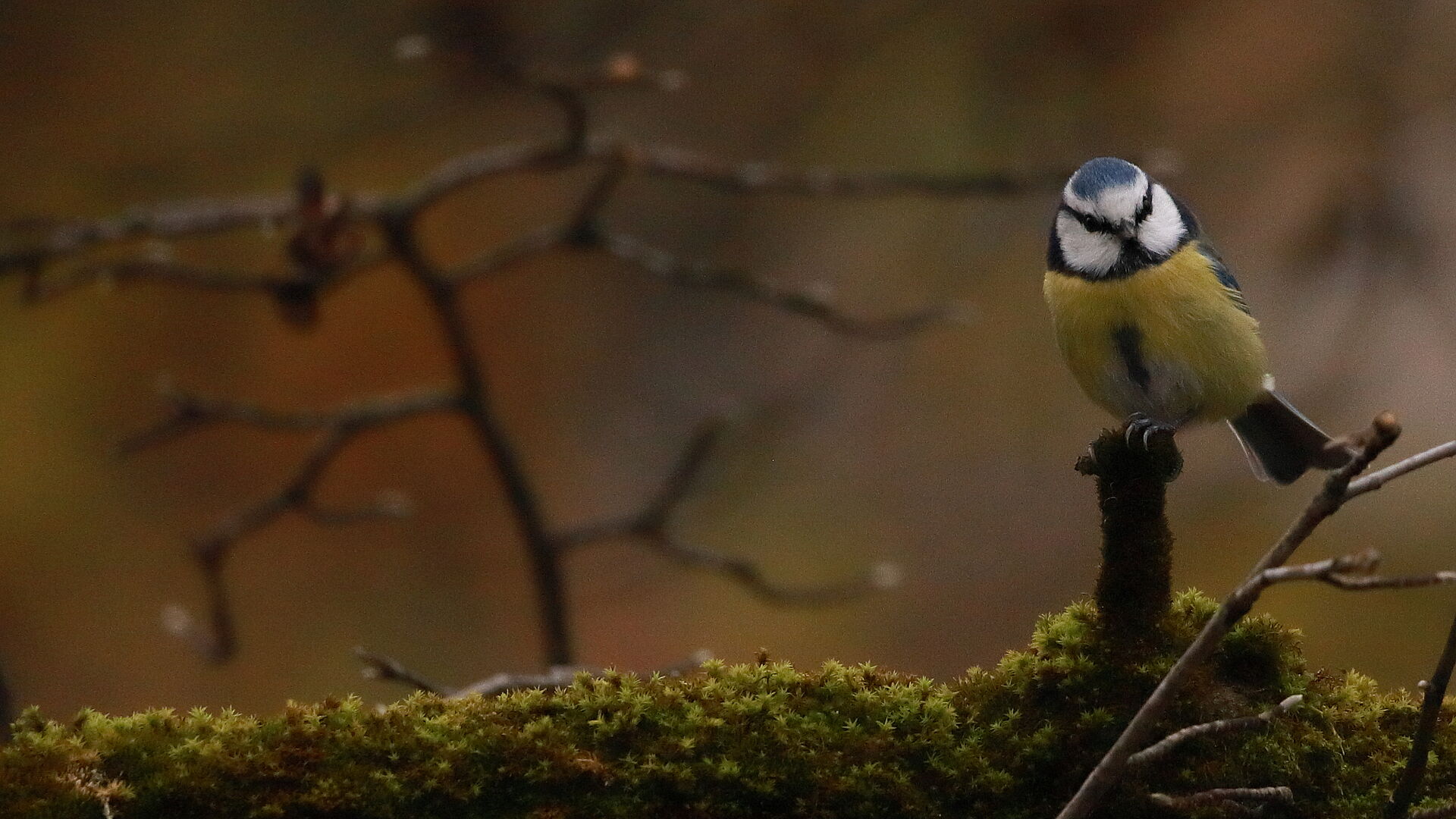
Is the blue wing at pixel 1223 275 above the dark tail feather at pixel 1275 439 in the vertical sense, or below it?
above

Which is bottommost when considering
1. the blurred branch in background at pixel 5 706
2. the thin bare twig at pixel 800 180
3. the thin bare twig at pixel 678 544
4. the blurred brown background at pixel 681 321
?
the blurred branch in background at pixel 5 706

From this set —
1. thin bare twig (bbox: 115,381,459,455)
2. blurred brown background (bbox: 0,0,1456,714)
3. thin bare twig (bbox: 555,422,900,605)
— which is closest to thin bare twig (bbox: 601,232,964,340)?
thin bare twig (bbox: 555,422,900,605)

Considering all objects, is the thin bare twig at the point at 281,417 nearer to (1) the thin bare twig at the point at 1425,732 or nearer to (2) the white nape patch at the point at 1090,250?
(2) the white nape patch at the point at 1090,250

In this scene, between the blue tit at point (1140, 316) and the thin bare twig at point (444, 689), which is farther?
the blue tit at point (1140, 316)

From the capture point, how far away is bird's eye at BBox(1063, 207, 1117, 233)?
5.40ft

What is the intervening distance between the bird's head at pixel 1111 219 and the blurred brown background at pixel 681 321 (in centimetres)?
241

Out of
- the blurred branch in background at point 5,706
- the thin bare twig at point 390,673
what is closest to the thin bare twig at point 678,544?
the thin bare twig at point 390,673

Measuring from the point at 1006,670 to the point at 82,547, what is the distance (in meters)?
3.70

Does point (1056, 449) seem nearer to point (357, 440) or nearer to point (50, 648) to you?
point (357, 440)

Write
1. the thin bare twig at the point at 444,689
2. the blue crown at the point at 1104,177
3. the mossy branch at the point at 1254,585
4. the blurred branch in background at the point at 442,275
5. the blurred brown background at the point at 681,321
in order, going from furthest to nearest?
the blurred brown background at the point at 681,321 → the blurred branch in background at the point at 442,275 → the blue crown at the point at 1104,177 → the thin bare twig at the point at 444,689 → the mossy branch at the point at 1254,585

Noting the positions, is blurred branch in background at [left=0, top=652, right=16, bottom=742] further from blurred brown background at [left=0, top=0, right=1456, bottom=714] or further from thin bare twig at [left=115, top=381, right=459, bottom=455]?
blurred brown background at [left=0, top=0, right=1456, bottom=714]

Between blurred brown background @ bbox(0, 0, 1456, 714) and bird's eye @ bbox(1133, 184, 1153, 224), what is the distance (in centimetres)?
245

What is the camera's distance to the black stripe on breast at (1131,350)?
1.68 m

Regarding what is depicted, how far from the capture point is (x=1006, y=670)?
113 cm
